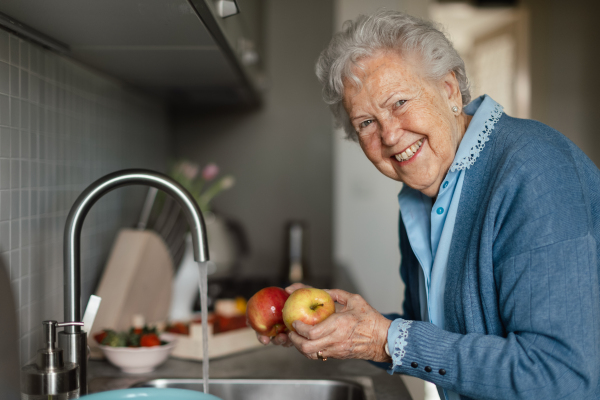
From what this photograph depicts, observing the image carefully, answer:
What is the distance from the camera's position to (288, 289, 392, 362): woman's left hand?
2.76ft

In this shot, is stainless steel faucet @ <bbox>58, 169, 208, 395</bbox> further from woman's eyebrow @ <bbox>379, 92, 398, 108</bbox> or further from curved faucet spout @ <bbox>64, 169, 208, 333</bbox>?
woman's eyebrow @ <bbox>379, 92, 398, 108</bbox>

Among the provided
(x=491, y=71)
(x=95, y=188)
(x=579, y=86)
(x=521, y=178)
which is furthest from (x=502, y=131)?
(x=491, y=71)

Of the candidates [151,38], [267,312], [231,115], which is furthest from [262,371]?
[231,115]

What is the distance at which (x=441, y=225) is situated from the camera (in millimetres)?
987

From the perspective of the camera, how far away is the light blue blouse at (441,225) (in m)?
0.92

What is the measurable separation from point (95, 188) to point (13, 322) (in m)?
0.37

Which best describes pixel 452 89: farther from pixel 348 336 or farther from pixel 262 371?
pixel 262 371

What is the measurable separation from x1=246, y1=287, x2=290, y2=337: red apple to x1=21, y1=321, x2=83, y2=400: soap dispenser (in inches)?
15.2

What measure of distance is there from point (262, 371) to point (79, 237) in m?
0.62

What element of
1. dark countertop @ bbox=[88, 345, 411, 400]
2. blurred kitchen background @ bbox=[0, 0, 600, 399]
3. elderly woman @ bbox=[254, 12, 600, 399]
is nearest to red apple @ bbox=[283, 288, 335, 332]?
elderly woman @ bbox=[254, 12, 600, 399]

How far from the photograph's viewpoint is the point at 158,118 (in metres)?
2.33

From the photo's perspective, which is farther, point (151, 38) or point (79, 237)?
point (151, 38)

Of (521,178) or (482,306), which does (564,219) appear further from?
(482,306)

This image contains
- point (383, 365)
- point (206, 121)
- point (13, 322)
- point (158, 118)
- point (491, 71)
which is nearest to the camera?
point (13, 322)
